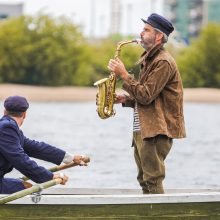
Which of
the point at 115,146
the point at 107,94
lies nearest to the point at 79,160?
the point at 107,94

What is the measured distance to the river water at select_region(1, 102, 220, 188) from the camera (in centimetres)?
2108

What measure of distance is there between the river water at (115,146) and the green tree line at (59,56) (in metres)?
16.0

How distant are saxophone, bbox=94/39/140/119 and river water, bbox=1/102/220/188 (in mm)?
8598

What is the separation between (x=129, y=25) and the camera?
136m

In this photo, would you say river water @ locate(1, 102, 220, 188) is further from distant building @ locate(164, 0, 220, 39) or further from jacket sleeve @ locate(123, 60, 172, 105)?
distant building @ locate(164, 0, 220, 39)

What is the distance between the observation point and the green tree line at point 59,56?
245ft

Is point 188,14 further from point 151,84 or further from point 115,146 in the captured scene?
point 151,84

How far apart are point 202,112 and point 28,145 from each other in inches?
1867

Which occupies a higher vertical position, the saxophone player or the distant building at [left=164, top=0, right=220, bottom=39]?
the distant building at [left=164, top=0, right=220, bottom=39]

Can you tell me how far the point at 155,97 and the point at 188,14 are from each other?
13833 centimetres

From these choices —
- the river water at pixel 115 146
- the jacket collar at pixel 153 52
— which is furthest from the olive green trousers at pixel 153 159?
the river water at pixel 115 146

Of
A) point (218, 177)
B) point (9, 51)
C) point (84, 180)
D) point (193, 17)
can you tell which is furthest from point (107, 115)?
point (193, 17)

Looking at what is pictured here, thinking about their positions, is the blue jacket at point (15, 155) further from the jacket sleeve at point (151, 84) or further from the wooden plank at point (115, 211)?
the jacket sleeve at point (151, 84)

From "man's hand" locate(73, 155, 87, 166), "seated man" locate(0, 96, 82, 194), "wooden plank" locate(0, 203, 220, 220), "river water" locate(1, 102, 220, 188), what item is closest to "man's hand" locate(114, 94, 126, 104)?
"man's hand" locate(73, 155, 87, 166)
